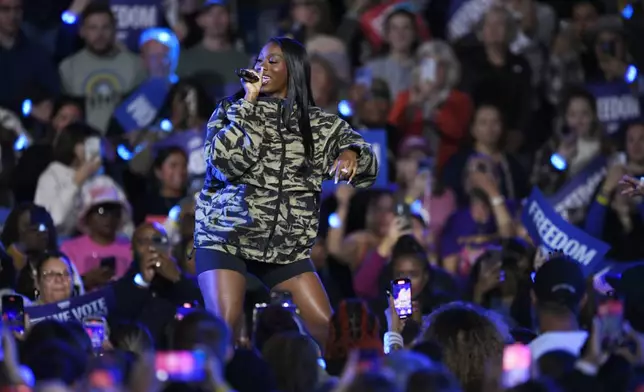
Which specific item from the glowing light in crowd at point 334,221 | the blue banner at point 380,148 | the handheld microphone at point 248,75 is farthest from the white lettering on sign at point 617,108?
the handheld microphone at point 248,75

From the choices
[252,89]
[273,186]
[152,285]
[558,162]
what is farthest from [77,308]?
[558,162]

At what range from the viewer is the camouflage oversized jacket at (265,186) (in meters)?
8.41

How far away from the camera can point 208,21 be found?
14.3 metres

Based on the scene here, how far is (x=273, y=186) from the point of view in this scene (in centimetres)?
848

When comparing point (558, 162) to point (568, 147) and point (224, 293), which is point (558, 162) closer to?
point (568, 147)

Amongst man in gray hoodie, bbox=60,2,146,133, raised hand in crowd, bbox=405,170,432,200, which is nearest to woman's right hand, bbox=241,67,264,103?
raised hand in crowd, bbox=405,170,432,200

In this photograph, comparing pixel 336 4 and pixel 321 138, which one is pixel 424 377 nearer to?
pixel 321 138

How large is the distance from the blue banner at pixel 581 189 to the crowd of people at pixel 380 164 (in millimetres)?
17

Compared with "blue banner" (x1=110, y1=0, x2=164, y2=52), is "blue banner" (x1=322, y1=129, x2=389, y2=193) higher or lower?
lower

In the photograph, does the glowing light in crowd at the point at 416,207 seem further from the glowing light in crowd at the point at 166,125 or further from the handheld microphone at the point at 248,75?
the handheld microphone at the point at 248,75

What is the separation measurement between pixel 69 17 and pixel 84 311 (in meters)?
4.66

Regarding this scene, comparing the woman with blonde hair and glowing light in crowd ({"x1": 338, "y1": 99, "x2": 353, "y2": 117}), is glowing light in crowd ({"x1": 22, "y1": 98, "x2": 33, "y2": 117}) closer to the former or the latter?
glowing light in crowd ({"x1": 338, "y1": 99, "x2": 353, "y2": 117})

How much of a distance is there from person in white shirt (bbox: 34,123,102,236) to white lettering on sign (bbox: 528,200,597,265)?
343 centimetres

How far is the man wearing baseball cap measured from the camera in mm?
7461
